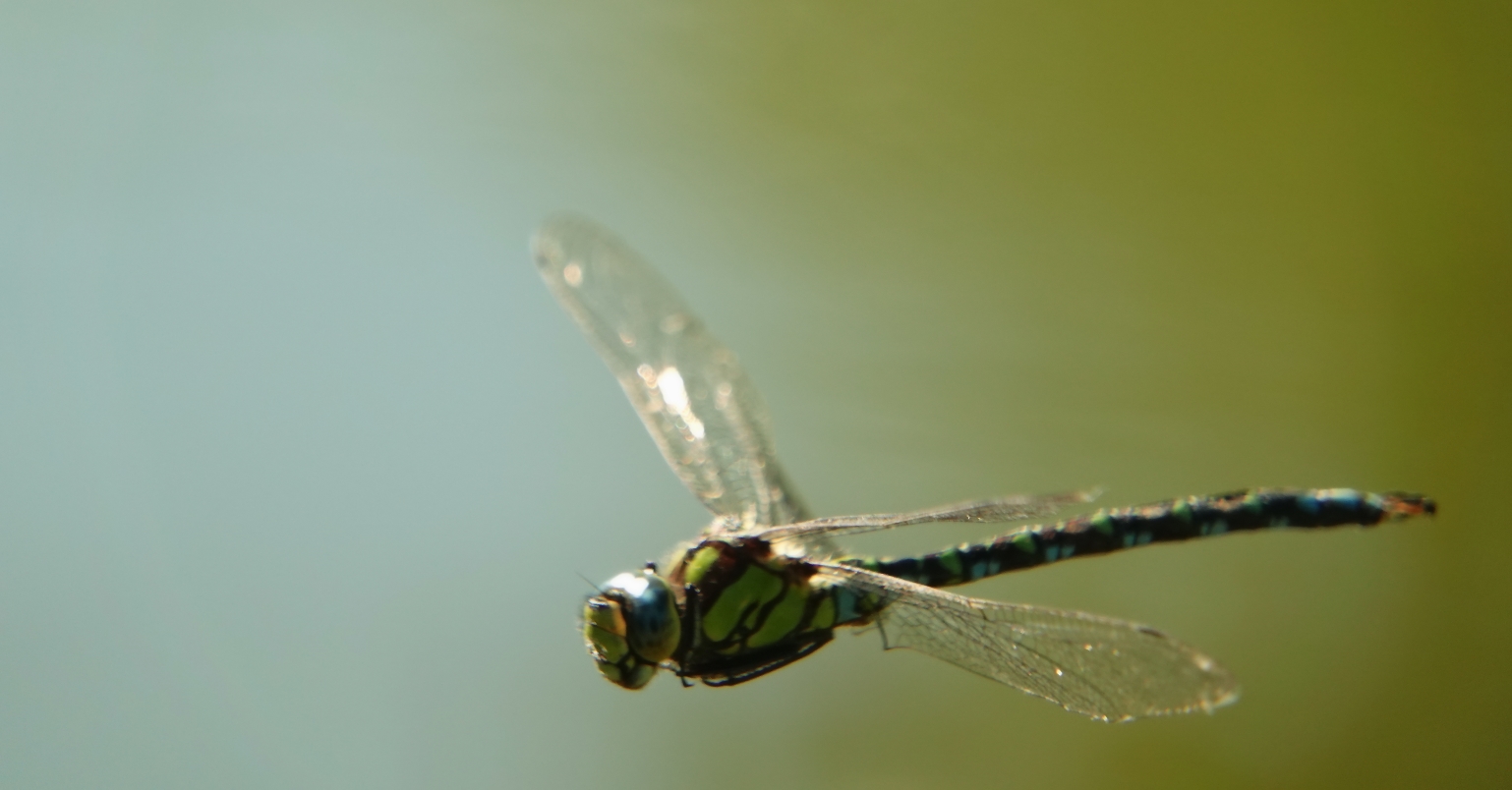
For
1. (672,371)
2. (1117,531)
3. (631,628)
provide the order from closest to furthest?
(631,628) < (1117,531) < (672,371)

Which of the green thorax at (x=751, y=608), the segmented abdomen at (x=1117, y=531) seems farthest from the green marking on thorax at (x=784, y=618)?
the segmented abdomen at (x=1117, y=531)

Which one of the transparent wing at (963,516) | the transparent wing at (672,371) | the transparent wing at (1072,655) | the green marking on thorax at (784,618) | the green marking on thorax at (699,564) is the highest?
the transparent wing at (672,371)

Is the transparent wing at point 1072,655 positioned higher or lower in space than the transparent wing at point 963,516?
lower

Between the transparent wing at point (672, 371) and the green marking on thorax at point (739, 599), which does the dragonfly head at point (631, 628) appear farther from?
the transparent wing at point (672, 371)

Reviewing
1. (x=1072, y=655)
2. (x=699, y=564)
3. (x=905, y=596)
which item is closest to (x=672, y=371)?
(x=699, y=564)

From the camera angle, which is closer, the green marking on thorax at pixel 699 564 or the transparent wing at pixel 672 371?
the green marking on thorax at pixel 699 564

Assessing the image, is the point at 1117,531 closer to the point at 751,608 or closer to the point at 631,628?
the point at 751,608

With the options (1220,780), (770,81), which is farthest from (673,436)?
(1220,780)
